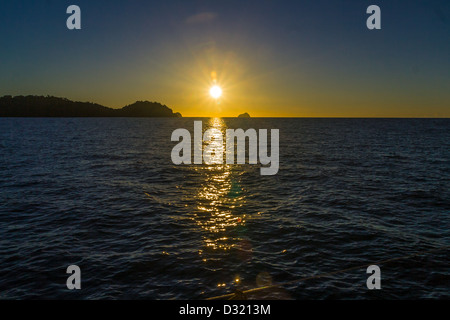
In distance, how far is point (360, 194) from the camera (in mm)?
26031

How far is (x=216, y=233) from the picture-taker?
57.9 ft

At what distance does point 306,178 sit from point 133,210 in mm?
19877

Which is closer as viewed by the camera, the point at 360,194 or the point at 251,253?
the point at 251,253

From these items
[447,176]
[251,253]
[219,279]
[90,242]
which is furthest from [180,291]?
[447,176]

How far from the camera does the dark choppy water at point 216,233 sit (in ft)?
40.2

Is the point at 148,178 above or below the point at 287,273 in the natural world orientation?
above

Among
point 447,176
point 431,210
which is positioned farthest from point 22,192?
point 447,176

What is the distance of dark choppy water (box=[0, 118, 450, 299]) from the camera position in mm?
12258

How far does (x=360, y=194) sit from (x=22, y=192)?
30.3 meters

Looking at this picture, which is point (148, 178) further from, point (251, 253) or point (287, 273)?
point (287, 273)

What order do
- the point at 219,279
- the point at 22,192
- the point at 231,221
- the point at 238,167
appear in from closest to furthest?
the point at 219,279 → the point at 231,221 → the point at 22,192 → the point at 238,167

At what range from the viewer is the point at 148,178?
32.9 m

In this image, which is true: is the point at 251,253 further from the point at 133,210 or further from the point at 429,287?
the point at 133,210

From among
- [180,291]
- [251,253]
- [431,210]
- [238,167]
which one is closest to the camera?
[180,291]
